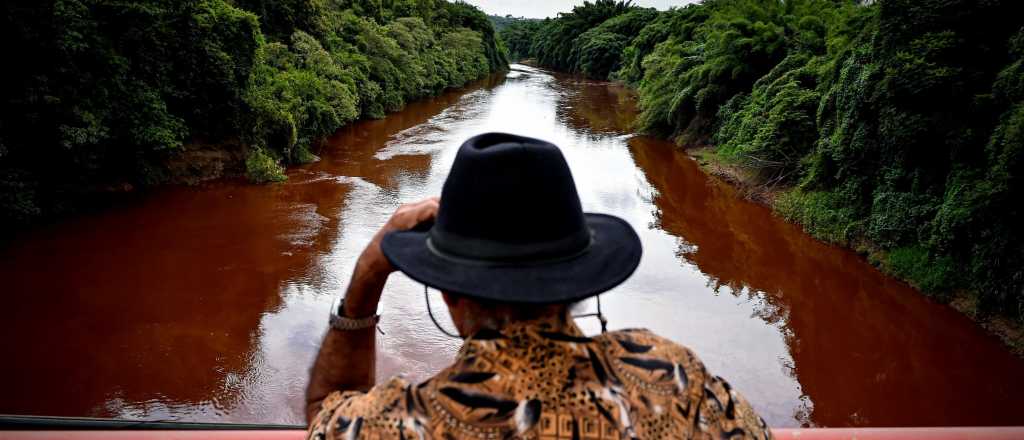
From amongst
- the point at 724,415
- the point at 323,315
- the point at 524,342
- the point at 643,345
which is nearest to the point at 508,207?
the point at 524,342

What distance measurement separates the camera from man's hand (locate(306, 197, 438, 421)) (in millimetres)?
1337

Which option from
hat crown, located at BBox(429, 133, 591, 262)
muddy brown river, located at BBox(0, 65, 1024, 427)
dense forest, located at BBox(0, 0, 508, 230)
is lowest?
muddy brown river, located at BBox(0, 65, 1024, 427)

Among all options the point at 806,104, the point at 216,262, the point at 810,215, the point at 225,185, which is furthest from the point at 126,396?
the point at 806,104

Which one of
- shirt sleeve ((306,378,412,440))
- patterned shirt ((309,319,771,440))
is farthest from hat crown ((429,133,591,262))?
shirt sleeve ((306,378,412,440))

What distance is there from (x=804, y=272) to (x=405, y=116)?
55.9 feet

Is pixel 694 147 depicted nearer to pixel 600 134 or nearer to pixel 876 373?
pixel 600 134

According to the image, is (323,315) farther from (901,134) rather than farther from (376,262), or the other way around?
(901,134)

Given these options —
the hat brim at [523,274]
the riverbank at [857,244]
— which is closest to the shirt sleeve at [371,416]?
the hat brim at [523,274]

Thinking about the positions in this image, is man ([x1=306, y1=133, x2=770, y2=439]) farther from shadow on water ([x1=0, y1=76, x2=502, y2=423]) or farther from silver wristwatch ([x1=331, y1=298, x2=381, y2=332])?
shadow on water ([x1=0, y1=76, x2=502, y2=423])

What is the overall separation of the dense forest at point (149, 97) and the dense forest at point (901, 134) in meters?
10.2

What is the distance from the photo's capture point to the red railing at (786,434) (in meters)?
1.77

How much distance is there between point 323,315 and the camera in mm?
7469

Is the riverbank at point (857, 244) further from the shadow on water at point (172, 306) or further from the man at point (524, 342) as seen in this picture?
the man at point (524, 342)

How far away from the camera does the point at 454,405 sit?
Result: 97 centimetres
